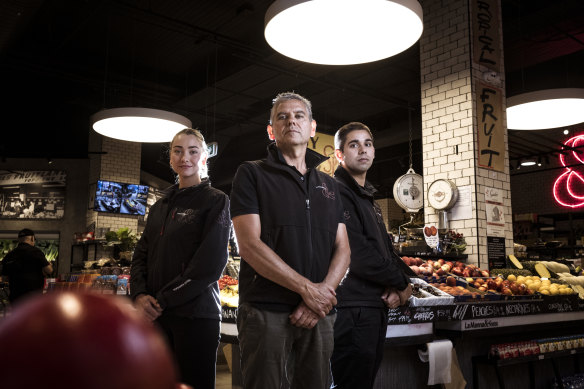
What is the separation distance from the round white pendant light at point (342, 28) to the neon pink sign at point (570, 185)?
12452 millimetres

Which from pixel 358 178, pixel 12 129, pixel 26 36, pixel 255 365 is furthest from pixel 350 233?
pixel 12 129

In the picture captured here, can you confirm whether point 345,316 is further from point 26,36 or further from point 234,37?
point 26,36

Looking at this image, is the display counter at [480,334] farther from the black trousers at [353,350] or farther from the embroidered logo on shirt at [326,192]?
the embroidered logo on shirt at [326,192]

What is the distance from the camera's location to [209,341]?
2236 mm

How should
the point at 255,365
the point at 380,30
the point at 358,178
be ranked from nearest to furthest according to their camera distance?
1. the point at 255,365
2. the point at 358,178
3. the point at 380,30

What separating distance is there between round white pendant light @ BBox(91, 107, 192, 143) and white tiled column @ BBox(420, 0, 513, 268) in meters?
3.50

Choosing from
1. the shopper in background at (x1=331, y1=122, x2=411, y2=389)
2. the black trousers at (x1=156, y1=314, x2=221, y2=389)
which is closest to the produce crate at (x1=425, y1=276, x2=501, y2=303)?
the shopper in background at (x1=331, y1=122, x2=411, y2=389)

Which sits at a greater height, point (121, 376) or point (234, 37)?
point (234, 37)

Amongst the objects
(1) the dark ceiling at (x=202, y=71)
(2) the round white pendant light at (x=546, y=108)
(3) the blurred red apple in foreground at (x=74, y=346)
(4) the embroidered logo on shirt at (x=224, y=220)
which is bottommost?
(3) the blurred red apple in foreground at (x=74, y=346)

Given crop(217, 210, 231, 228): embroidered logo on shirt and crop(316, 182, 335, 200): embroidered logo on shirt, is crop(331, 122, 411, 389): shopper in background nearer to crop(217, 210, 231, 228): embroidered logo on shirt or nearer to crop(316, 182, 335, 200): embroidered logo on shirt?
crop(316, 182, 335, 200): embroidered logo on shirt

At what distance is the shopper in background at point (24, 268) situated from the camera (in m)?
6.79

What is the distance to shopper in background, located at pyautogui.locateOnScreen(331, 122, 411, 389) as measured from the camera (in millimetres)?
2533

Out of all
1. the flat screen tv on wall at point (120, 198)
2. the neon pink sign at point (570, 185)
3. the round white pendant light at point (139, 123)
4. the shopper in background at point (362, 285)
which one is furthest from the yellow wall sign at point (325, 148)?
the neon pink sign at point (570, 185)

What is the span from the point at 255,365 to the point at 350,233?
41.9 inches
